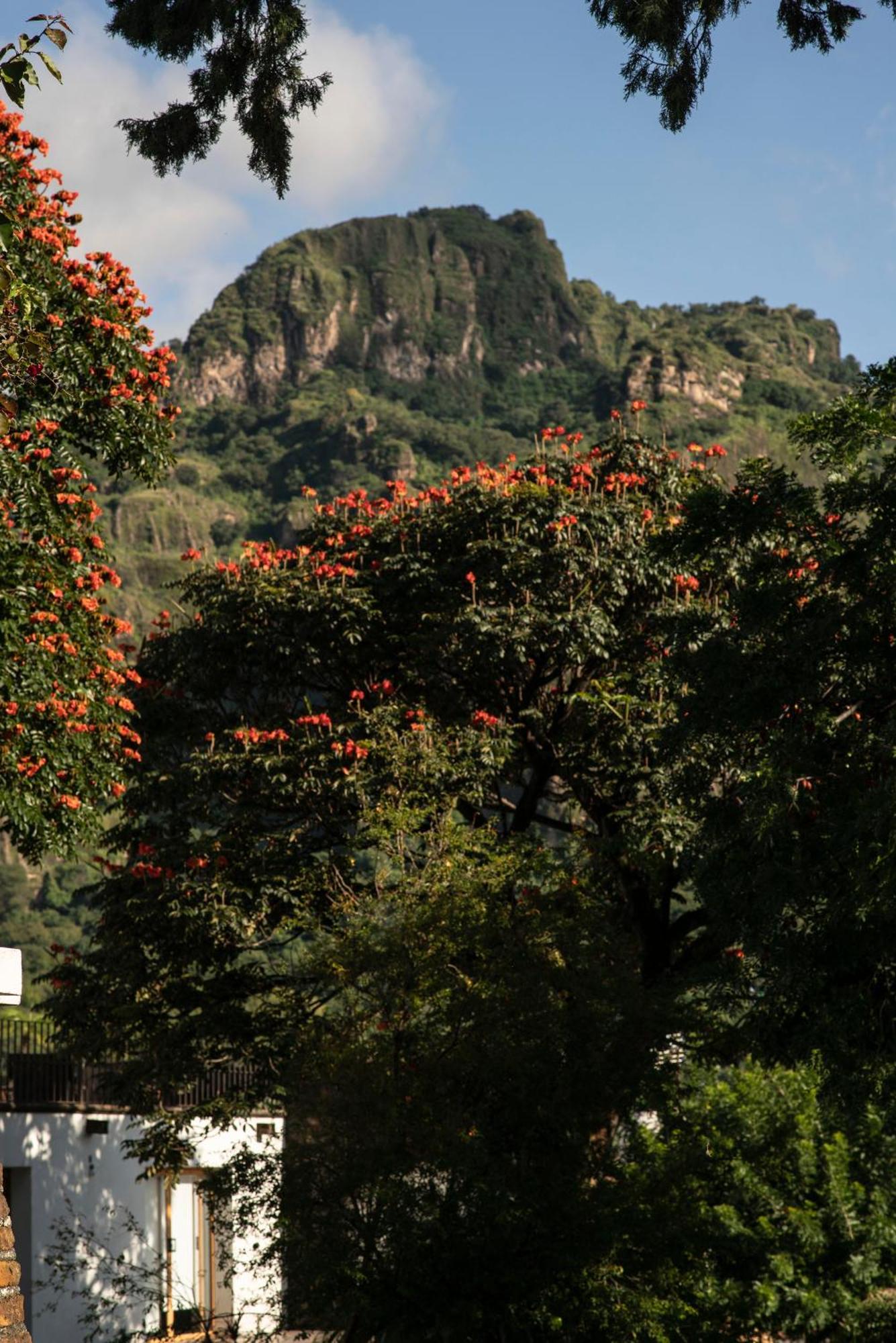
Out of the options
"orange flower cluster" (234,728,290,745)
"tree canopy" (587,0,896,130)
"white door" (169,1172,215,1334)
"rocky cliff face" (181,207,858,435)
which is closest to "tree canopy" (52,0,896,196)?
"tree canopy" (587,0,896,130)

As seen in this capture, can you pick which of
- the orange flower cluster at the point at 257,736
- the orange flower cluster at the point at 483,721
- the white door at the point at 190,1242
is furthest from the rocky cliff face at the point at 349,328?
the orange flower cluster at the point at 483,721

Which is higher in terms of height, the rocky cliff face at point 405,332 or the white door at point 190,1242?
the rocky cliff face at point 405,332

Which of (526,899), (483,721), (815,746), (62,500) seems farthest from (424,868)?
(815,746)

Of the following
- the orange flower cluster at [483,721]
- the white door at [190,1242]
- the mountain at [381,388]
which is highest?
the mountain at [381,388]

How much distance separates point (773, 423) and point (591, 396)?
49.1ft

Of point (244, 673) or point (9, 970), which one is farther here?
point (244, 673)

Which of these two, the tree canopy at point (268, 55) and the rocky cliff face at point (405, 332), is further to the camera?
the rocky cliff face at point (405, 332)

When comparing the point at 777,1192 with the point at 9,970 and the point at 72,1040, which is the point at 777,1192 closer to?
the point at 9,970

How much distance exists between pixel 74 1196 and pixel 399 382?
16727 cm

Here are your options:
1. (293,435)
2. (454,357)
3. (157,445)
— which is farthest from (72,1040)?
(454,357)

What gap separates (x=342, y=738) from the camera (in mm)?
16609

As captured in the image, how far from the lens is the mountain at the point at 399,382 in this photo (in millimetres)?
126562

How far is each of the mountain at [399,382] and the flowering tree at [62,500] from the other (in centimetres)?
9104

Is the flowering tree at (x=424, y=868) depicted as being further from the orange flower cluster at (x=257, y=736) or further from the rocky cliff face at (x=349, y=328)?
the rocky cliff face at (x=349, y=328)
